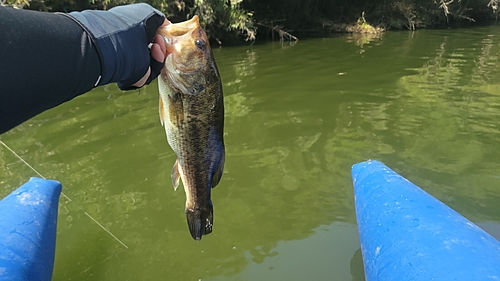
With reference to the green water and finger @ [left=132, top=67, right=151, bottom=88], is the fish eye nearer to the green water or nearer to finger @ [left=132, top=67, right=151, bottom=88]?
finger @ [left=132, top=67, right=151, bottom=88]

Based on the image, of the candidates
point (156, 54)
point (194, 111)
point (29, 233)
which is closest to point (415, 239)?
point (194, 111)

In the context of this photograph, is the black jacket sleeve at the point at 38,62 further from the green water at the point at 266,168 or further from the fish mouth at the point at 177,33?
the green water at the point at 266,168

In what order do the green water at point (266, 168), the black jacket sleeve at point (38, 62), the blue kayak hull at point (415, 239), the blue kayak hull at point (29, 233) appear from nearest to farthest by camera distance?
the black jacket sleeve at point (38, 62)
the blue kayak hull at point (415, 239)
the blue kayak hull at point (29, 233)
the green water at point (266, 168)

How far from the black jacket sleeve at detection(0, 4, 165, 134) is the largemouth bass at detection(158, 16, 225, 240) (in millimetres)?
110

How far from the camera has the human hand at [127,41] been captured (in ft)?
4.95

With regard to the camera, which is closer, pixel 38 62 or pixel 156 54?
pixel 38 62

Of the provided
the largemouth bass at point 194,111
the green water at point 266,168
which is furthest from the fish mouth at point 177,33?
the green water at point 266,168

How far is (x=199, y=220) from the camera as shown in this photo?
6.79ft

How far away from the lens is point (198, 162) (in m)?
1.98

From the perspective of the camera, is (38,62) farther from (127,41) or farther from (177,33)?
(177,33)

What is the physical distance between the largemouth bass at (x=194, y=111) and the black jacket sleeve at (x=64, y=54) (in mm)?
110

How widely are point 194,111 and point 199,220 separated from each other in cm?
60

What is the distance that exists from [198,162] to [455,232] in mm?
1779

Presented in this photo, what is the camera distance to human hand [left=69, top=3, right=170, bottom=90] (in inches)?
59.4
